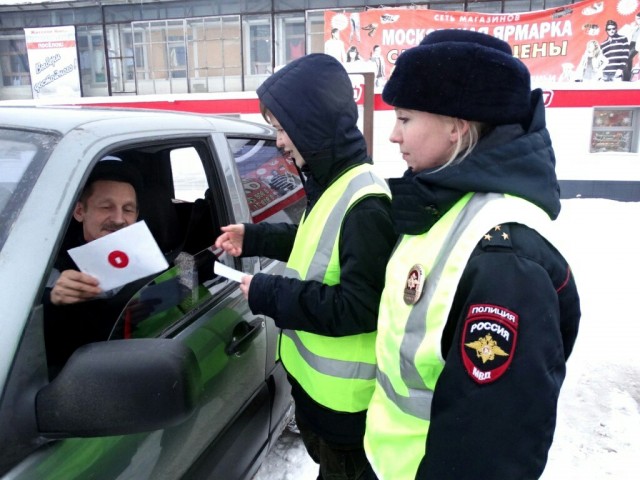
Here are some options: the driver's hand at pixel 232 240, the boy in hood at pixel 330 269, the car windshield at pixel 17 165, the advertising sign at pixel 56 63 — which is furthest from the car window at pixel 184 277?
the advertising sign at pixel 56 63

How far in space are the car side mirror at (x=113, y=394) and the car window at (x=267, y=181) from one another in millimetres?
1222

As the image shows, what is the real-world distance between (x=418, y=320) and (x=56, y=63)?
16.2 m

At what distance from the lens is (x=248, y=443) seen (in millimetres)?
1778

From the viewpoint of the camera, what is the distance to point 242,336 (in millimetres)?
1767

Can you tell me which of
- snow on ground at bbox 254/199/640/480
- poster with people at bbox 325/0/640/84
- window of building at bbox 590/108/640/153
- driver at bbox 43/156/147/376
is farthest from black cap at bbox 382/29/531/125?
window of building at bbox 590/108/640/153

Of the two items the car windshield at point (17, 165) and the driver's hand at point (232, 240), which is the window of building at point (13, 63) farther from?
the car windshield at point (17, 165)

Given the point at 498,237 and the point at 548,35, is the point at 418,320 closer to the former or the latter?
the point at 498,237

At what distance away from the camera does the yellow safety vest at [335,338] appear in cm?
139

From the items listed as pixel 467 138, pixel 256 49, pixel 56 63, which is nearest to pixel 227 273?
pixel 467 138

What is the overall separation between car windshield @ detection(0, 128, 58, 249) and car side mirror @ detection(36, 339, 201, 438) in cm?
34

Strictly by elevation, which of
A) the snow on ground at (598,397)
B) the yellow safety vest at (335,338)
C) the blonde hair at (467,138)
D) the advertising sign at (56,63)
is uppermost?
the advertising sign at (56,63)

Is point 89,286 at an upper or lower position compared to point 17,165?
lower

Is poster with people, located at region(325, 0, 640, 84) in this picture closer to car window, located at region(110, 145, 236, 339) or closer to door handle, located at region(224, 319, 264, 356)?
car window, located at region(110, 145, 236, 339)

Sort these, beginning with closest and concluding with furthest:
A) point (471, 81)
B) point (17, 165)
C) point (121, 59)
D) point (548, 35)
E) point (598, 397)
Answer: point (471, 81) → point (17, 165) → point (598, 397) → point (548, 35) → point (121, 59)
